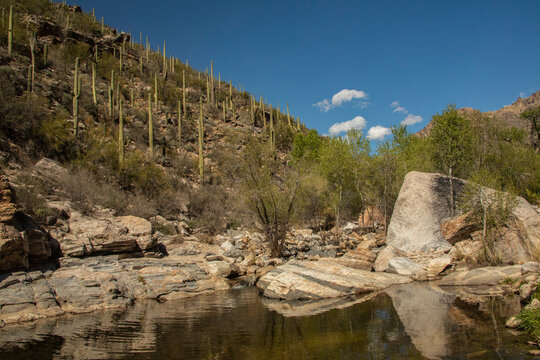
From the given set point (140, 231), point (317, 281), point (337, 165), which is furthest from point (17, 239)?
point (337, 165)

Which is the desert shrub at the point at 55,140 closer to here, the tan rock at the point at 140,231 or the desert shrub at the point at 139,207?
the desert shrub at the point at 139,207

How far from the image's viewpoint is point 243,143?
1903cm

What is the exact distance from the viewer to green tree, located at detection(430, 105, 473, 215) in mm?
20031

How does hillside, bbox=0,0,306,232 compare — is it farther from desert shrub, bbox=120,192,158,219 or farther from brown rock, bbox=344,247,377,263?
brown rock, bbox=344,247,377,263

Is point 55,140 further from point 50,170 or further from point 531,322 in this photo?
point 531,322

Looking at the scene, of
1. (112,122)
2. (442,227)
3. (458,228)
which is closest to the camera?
(458,228)

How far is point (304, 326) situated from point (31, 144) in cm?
1997

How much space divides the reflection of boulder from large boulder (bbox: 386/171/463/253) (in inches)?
198

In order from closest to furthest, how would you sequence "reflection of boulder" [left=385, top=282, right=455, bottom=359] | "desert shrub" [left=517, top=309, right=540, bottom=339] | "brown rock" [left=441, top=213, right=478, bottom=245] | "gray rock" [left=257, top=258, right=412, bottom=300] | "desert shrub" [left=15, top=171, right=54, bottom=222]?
1. "reflection of boulder" [left=385, top=282, right=455, bottom=359]
2. "desert shrub" [left=517, top=309, right=540, bottom=339]
3. "gray rock" [left=257, top=258, right=412, bottom=300]
4. "desert shrub" [left=15, top=171, right=54, bottom=222]
5. "brown rock" [left=441, top=213, right=478, bottom=245]

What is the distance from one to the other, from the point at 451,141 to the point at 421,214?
5.59 metres

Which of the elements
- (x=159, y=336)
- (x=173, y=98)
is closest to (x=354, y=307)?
(x=159, y=336)

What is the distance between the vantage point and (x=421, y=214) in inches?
707

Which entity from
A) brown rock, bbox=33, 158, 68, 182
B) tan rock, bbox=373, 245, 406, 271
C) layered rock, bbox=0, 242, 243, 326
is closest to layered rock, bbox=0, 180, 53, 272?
layered rock, bbox=0, 242, 243, 326

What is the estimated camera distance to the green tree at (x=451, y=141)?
20.0 m
